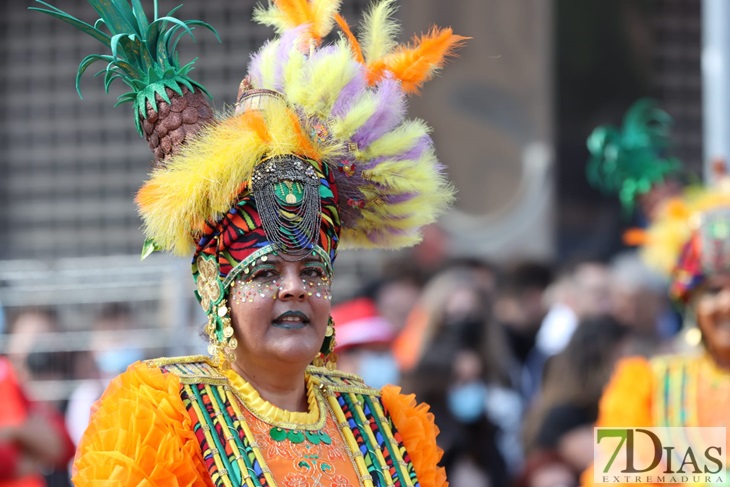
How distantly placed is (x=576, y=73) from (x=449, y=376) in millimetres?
4952

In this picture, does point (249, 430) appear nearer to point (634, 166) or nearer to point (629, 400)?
point (629, 400)

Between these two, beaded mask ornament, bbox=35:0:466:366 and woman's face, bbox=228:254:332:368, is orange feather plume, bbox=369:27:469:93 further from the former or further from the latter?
woman's face, bbox=228:254:332:368

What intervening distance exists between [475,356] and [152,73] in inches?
178

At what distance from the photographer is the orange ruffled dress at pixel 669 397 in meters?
6.50

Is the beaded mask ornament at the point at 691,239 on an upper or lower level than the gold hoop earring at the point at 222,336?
upper

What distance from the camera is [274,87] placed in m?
4.07

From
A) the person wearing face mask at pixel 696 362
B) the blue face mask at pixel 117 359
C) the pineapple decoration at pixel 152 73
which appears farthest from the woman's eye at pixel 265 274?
the blue face mask at pixel 117 359

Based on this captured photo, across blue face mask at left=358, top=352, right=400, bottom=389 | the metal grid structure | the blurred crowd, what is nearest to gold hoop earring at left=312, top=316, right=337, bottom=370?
the blurred crowd

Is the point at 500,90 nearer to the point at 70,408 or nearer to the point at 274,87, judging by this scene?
the point at 70,408

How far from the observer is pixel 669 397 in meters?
6.57

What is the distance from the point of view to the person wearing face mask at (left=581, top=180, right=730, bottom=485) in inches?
256

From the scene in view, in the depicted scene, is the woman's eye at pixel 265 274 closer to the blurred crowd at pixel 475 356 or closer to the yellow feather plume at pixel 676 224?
the blurred crowd at pixel 475 356

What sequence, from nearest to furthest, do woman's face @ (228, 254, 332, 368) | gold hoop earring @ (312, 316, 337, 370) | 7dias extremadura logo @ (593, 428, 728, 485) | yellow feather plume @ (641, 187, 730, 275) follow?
1. woman's face @ (228, 254, 332, 368)
2. gold hoop earring @ (312, 316, 337, 370)
3. 7dias extremadura logo @ (593, 428, 728, 485)
4. yellow feather plume @ (641, 187, 730, 275)

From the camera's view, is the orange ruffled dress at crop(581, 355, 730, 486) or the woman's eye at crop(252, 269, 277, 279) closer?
the woman's eye at crop(252, 269, 277, 279)
